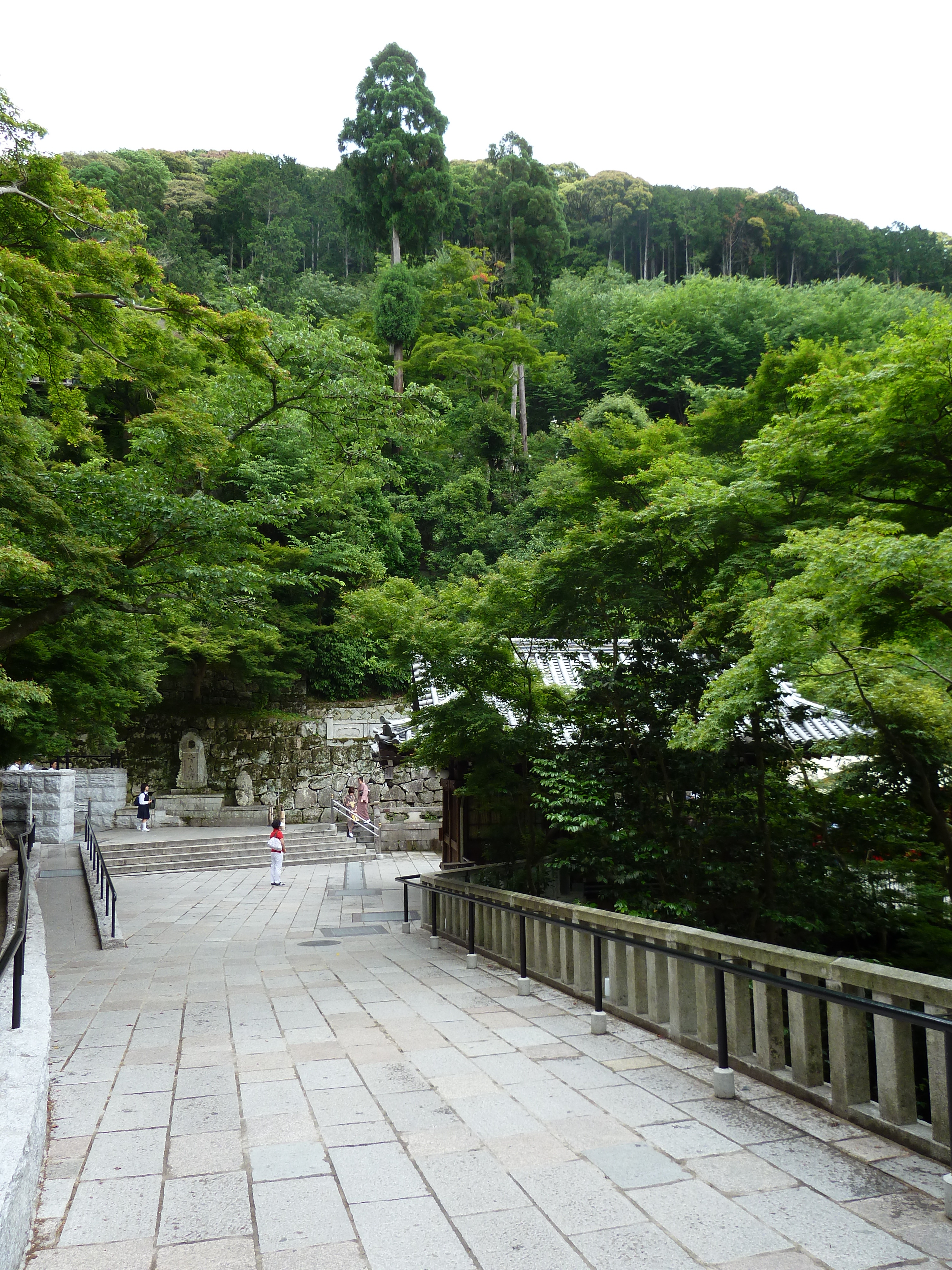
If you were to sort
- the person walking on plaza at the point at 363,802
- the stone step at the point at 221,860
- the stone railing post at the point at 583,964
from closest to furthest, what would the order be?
the stone railing post at the point at 583,964 → the stone step at the point at 221,860 → the person walking on plaza at the point at 363,802

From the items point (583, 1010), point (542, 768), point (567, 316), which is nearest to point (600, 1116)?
point (583, 1010)

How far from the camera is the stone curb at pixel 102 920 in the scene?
10266 mm

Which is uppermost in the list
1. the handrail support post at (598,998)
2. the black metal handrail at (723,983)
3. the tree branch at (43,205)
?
the tree branch at (43,205)

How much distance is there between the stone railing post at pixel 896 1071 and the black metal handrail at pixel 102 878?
31.7ft

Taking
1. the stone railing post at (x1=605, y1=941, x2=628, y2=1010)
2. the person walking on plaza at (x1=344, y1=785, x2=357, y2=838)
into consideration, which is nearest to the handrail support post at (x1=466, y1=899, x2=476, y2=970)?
the stone railing post at (x1=605, y1=941, x2=628, y2=1010)

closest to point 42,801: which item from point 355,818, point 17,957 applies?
point 355,818

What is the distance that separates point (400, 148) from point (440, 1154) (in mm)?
42271

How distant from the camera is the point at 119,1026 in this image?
6230 mm

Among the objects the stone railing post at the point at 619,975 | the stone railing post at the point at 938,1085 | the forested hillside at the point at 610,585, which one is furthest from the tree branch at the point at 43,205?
the stone railing post at the point at 938,1085

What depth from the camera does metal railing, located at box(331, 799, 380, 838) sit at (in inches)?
971

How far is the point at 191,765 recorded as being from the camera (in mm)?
28172

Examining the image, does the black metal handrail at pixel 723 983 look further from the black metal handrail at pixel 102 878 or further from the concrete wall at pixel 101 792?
the concrete wall at pixel 101 792

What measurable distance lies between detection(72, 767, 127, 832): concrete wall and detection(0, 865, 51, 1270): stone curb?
879 inches

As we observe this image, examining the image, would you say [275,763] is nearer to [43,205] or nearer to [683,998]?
[43,205]
